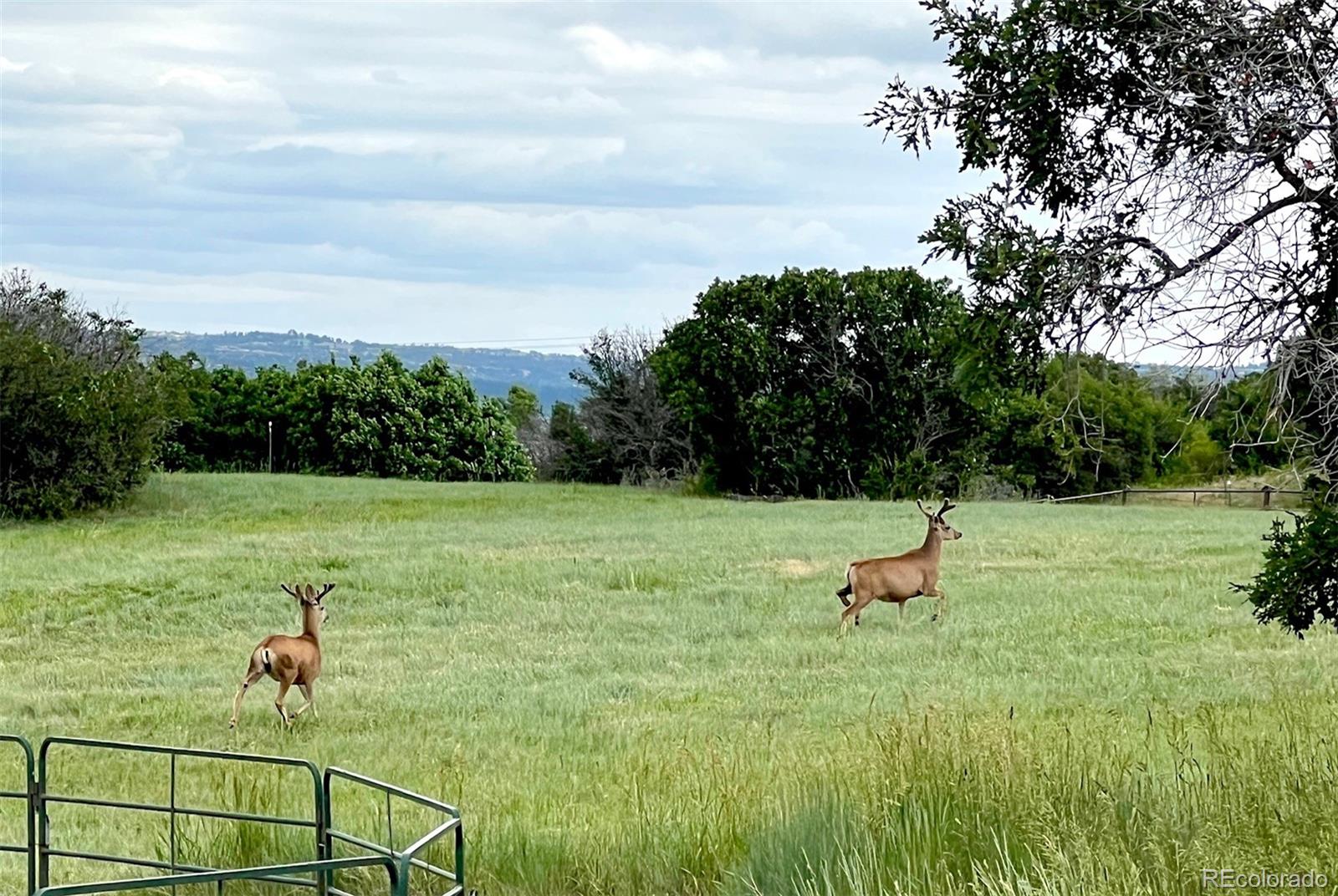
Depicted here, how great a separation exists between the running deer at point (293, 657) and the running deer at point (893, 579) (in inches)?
282

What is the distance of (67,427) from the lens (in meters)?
32.4

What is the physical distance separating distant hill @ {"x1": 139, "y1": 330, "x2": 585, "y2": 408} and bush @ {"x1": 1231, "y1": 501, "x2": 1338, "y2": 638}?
45.2 meters

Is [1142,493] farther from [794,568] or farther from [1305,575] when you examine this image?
[1305,575]

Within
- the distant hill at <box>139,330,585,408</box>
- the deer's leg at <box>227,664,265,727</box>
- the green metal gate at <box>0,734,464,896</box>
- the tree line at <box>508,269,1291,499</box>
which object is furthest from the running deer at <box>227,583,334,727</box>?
the distant hill at <box>139,330,585,408</box>

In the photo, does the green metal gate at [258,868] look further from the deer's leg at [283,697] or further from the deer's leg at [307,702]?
the deer's leg at [307,702]

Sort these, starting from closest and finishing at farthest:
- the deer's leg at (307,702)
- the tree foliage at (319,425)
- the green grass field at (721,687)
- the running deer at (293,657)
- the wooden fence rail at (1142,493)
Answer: the green grass field at (721,687)
the running deer at (293,657)
the deer's leg at (307,702)
the wooden fence rail at (1142,493)
the tree foliage at (319,425)

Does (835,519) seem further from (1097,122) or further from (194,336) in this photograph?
(194,336)

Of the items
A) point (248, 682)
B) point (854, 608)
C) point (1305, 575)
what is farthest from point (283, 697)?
point (1305, 575)

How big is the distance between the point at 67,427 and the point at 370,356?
26.3 m

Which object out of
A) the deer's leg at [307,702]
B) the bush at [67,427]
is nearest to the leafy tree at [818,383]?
the bush at [67,427]

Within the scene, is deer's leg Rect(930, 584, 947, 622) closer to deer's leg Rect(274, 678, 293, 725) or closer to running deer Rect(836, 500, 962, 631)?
running deer Rect(836, 500, 962, 631)

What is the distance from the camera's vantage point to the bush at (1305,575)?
279 inches

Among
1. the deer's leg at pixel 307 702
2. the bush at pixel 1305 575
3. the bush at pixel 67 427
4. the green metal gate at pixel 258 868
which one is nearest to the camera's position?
the green metal gate at pixel 258 868

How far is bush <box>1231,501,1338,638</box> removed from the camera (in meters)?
7.09
